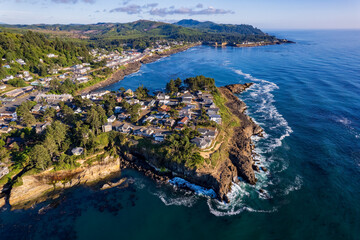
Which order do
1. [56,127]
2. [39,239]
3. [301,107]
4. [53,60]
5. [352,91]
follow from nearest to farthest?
1. [39,239]
2. [56,127]
3. [301,107]
4. [352,91]
5. [53,60]

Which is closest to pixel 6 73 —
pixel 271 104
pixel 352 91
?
pixel 271 104

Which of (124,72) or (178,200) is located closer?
(178,200)

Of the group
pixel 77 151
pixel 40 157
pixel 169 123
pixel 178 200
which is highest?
pixel 169 123

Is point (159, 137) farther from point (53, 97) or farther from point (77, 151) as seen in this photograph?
point (53, 97)

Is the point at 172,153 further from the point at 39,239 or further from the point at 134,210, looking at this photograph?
the point at 39,239

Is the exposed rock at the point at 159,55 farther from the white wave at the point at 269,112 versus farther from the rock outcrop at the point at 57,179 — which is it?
the rock outcrop at the point at 57,179

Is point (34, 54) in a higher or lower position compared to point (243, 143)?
higher

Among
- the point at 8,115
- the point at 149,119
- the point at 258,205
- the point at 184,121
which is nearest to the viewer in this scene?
the point at 258,205

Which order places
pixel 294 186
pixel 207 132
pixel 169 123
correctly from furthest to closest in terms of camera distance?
pixel 169 123
pixel 207 132
pixel 294 186

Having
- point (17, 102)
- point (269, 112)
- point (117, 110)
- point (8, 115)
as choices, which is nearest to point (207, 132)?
point (117, 110)
